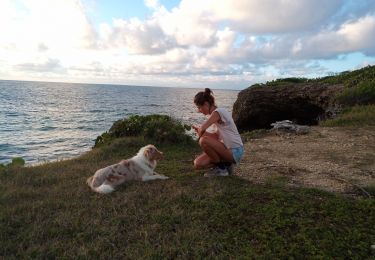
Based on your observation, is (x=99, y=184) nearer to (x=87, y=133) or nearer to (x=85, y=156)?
(x=85, y=156)

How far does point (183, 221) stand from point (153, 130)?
7070 mm

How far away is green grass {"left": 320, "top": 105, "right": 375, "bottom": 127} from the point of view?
14211 mm

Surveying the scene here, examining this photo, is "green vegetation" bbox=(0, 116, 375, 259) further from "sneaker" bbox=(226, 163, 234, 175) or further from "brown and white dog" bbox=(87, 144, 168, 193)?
"sneaker" bbox=(226, 163, 234, 175)

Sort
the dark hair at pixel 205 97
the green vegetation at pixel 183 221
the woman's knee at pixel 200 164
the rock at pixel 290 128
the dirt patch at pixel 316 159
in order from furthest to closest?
1. the rock at pixel 290 128
2. the woman's knee at pixel 200 164
3. the dark hair at pixel 205 97
4. the dirt patch at pixel 316 159
5. the green vegetation at pixel 183 221

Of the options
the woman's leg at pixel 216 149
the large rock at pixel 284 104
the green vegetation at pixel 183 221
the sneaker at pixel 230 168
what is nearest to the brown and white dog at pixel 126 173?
the green vegetation at pixel 183 221

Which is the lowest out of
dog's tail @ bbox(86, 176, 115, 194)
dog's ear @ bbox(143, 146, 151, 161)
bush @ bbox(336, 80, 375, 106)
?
dog's tail @ bbox(86, 176, 115, 194)

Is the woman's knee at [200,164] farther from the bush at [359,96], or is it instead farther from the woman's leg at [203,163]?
the bush at [359,96]

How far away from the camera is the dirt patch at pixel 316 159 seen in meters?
7.28

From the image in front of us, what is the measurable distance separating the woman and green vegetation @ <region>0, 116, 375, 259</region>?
426mm

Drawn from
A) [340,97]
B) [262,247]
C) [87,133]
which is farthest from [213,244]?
[87,133]

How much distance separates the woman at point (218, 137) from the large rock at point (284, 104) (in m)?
11.4

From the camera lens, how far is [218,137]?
7.80m

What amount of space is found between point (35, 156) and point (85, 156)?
8.80m

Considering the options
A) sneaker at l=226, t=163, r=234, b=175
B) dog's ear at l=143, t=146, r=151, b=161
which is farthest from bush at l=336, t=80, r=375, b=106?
dog's ear at l=143, t=146, r=151, b=161
